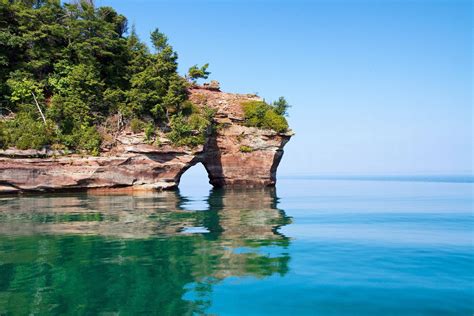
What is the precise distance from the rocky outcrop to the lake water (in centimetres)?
1030

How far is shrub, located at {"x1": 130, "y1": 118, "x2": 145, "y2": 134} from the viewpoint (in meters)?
24.0

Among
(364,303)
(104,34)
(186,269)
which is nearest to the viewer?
(364,303)

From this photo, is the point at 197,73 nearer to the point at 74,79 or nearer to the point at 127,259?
the point at 74,79

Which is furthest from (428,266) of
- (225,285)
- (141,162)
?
(141,162)

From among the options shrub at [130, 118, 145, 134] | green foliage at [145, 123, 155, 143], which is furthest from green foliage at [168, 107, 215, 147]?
shrub at [130, 118, 145, 134]

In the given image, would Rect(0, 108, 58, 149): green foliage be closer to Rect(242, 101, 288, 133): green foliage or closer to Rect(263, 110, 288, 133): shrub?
Rect(242, 101, 288, 133): green foliage

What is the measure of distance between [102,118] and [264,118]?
13.2 meters

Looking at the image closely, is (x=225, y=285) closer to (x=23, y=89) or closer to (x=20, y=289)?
(x=20, y=289)

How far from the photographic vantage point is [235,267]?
6.22 metres

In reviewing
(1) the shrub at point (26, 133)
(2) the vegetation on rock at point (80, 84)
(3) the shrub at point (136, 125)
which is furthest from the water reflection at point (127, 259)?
(3) the shrub at point (136, 125)

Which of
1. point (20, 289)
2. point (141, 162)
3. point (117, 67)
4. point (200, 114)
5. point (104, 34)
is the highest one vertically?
point (104, 34)

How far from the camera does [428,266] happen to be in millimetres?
6328

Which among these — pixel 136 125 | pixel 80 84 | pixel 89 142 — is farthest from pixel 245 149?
pixel 80 84

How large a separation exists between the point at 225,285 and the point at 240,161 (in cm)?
2394
